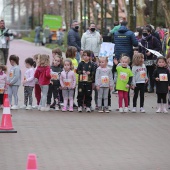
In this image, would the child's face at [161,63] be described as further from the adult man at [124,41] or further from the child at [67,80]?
the adult man at [124,41]

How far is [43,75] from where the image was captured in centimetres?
1823

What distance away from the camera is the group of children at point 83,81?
1820cm

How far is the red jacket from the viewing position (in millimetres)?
18188

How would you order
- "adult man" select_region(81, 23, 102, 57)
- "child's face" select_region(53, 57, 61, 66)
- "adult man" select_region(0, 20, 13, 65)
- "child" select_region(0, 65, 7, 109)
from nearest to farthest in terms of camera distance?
"child" select_region(0, 65, 7, 109) < "child's face" select_region(53, 57, 61, 66) < "adult man" select_region(81, 23, 102, 57) < "adult man" select_region(0, 20, 13, 65)

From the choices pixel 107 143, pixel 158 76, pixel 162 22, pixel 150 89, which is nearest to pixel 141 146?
pixel 107 143

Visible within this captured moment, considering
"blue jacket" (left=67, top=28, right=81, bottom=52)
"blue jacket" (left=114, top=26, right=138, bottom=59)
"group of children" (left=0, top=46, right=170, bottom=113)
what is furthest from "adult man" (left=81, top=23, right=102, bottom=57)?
"group of children" (left=0, top=46, right=170, bottom=113)

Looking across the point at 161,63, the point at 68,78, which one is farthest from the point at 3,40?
the point at 161,63

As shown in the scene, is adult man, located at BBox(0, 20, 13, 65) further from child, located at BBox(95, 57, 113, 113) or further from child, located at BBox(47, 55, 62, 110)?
child, located at BBox(95, 57, 113, 113)

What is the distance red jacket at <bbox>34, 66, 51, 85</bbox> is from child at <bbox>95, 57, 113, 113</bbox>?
42.9 inches

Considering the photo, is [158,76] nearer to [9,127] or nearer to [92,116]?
[92,116]

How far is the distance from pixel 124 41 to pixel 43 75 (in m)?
4.82

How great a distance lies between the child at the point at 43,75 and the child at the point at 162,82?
2.46 metres

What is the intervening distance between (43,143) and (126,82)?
5.44m

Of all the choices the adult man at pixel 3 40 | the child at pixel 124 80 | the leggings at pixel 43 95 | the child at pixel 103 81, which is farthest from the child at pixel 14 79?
the adult man at pixel 3 40
